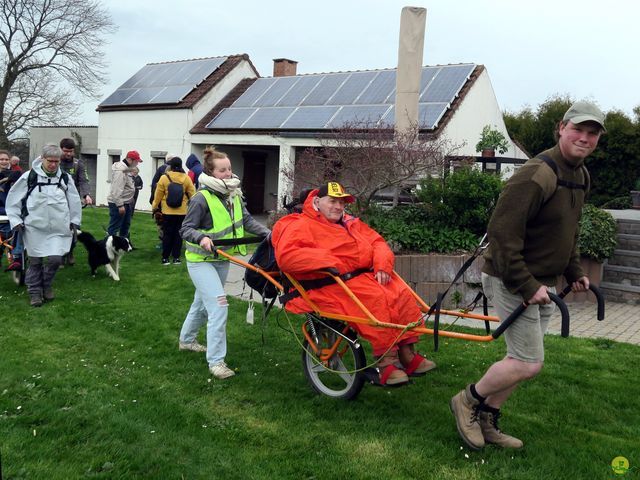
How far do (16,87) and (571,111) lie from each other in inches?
1559

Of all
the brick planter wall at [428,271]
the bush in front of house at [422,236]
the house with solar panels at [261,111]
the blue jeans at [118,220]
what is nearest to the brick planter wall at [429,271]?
the brick planter wall at [428,271]

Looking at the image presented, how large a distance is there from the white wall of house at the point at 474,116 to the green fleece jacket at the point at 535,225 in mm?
13011

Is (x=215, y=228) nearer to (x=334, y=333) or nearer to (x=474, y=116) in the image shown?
(x=334, y=333)

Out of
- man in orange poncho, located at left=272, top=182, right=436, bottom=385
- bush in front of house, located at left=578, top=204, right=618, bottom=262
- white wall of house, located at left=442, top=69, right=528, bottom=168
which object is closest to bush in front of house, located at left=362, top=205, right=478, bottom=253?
bush in front of house, located at left=578, top=204, right=618, bottom=262

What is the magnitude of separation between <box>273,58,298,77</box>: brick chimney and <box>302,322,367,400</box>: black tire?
2236 cm

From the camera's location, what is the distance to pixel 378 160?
389 inches

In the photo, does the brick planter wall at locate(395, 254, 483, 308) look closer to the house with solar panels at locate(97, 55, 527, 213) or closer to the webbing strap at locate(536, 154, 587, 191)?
the webbing strap at locate(536, 154, 587, 191)

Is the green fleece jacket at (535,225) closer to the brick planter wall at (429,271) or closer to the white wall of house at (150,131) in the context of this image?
the brick planter wall at (429,271)

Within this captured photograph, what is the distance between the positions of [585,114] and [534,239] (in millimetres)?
775

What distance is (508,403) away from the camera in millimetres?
4887

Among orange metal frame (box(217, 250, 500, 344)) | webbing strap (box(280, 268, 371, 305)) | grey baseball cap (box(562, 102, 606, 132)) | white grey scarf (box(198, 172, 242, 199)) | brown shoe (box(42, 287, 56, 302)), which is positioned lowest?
brown shoe (box(42, 287, 56, 302))

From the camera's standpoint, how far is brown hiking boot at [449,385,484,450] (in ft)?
13.1

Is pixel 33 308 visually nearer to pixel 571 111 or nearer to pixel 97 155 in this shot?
pixel 571 111

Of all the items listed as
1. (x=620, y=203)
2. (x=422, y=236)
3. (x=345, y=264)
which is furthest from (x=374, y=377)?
(x=620, y=203)
